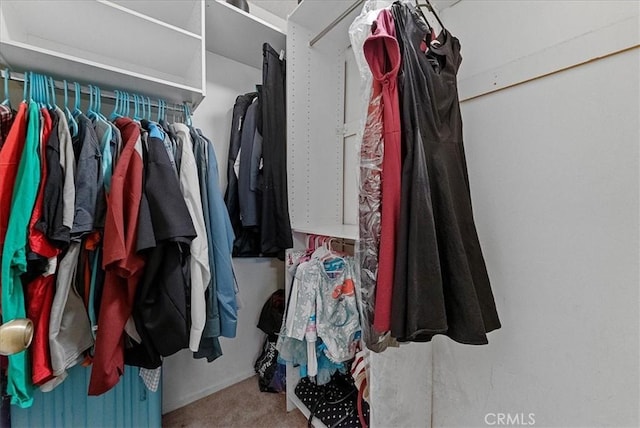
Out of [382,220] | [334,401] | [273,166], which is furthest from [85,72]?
[334,401]

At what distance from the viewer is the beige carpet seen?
131 cm

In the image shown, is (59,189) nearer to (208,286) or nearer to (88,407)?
(208,286)

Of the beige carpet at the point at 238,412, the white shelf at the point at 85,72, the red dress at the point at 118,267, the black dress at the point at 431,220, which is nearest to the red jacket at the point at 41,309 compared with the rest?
the red dress at the point at 118,267

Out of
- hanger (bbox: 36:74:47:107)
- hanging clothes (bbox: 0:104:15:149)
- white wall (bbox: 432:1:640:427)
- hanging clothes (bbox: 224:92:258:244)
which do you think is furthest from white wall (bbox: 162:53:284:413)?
white wall (bbox: 432:1:640:427)

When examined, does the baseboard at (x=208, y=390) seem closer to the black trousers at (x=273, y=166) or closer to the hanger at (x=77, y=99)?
the black trousers at (x=273, y=166)

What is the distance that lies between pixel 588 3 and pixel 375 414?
1.40 m

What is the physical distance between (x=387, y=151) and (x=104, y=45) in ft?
4.17

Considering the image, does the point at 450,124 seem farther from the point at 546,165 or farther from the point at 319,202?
the point at 319,202

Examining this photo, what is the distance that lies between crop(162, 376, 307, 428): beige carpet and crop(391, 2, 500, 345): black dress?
1113 mm

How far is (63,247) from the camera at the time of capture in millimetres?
743

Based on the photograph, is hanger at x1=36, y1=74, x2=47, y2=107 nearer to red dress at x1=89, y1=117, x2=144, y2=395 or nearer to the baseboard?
red dress at x1=89, y1=117, x2=144, y2=395

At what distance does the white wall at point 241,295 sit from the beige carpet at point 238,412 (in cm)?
6

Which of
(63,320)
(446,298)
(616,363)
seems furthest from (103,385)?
(616,363)

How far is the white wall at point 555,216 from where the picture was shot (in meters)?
0.67
